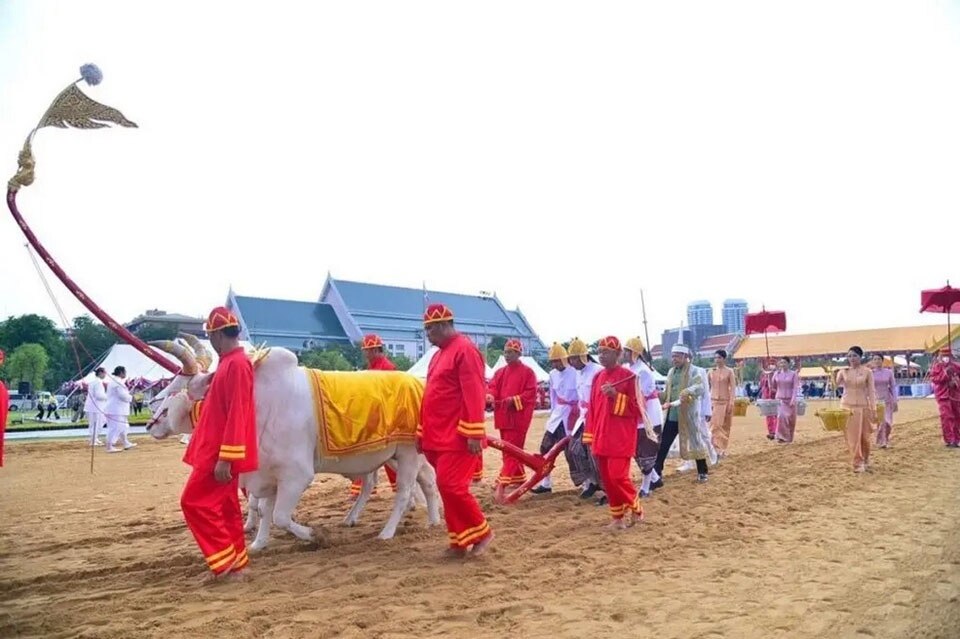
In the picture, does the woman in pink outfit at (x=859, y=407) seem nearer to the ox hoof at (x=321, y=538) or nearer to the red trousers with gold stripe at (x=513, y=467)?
the red trousers with gold stripe at (x=513, y=467)

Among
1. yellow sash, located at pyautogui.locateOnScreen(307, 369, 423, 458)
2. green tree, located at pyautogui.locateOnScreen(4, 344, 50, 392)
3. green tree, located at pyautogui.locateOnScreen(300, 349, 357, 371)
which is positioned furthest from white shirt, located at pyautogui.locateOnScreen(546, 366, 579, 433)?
green tree, located at pyautogui.locateOnScreen(4, 344, 50, 392)

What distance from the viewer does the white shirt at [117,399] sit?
596 inches

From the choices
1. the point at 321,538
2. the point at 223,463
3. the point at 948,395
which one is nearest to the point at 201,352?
the point at 223,463

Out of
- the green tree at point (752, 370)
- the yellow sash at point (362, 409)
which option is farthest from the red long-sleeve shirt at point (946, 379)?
the green tree at point (752, 370)

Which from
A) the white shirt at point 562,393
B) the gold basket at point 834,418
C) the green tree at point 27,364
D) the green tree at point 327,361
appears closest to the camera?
the white shirt at point 562,393

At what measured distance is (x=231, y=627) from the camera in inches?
161

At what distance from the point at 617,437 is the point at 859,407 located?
555cm

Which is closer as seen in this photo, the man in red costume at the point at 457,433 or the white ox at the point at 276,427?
the man in red costume at the point at 457,433

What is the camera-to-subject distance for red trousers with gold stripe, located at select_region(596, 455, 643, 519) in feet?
21.7

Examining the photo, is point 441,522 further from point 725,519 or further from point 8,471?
point 8,471

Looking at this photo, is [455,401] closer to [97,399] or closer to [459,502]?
[459,502]

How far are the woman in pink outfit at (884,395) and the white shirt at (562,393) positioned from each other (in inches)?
297

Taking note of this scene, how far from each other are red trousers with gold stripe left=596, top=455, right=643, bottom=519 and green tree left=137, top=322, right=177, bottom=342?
39.2 meters

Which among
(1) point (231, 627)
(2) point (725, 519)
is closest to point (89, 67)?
(1) point (231, 627)
